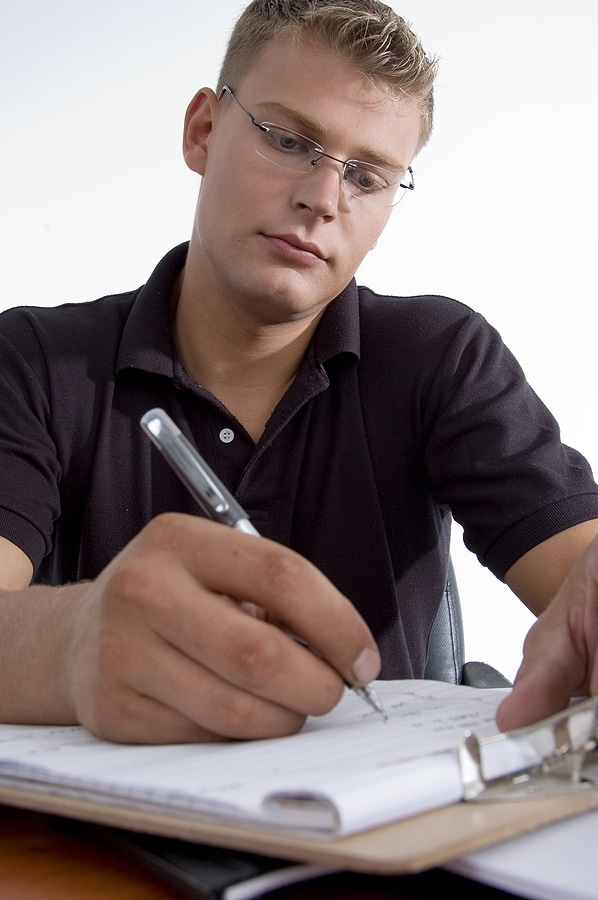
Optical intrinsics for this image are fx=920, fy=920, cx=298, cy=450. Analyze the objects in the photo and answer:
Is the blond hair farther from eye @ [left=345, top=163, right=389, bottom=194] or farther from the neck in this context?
the neck

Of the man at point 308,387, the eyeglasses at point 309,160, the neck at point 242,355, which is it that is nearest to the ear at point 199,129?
the man at point 308,387

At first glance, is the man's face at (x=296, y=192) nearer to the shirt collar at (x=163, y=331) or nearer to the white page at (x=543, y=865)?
the shirt collar at (x=163, y=331)

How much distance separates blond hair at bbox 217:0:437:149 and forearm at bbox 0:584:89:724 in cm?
90

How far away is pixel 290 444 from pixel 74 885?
2.98 ft

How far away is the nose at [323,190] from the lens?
1260 millimetres

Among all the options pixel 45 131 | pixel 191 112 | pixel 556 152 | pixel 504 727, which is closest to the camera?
pixel 504 727

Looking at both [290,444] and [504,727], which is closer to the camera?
[504,727]

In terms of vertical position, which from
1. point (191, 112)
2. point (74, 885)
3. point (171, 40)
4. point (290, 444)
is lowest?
point (74, 885)

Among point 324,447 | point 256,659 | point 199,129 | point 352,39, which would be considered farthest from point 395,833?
point 199,129

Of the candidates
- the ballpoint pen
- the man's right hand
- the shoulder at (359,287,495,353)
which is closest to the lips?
the shoulder at (359,287,495,353)

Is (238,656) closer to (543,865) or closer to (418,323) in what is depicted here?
(543,865)

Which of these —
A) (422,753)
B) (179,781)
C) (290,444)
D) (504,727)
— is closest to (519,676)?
(504,727)

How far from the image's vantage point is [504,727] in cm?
64

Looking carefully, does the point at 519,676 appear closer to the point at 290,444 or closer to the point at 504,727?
the point at 504,727
